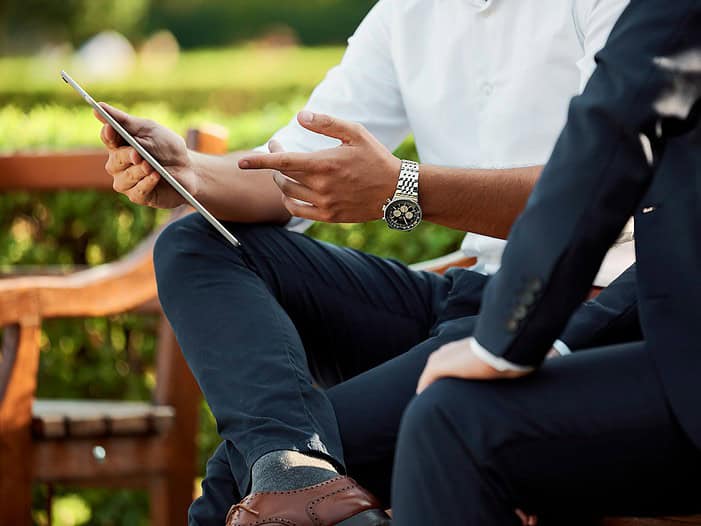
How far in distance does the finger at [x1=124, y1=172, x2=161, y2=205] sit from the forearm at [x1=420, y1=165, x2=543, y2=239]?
1.68ft

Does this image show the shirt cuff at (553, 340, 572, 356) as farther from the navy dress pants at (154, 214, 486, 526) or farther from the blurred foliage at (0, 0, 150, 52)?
the blurred foliage at (0, 0, 150, 52)

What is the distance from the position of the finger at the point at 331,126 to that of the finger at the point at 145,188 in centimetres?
37

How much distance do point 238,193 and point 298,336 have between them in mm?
379

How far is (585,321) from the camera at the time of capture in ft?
5.69

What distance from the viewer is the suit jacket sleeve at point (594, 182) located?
1188 millimetres

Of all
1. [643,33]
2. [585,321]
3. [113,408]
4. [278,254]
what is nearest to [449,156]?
[278,254]

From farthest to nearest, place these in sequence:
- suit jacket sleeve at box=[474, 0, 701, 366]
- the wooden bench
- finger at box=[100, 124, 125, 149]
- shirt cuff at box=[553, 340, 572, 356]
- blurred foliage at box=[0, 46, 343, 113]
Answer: blurred foliage at box=[0, 46, 343, 113]
the wooden bench
finger at box=[100, 124, 125, 149]
shirt cuff at box=[553, 340, 572, 356]
suit jacket sleeve at box=[474, 0, 701, 366]

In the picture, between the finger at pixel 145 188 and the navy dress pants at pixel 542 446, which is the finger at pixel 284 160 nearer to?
the finger at pixel 145 188

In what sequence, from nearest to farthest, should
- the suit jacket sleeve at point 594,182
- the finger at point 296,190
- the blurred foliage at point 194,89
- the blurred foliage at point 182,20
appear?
the suit jacket sleeve at point 594,182 → the finger at point 296,190 → the blurred foliage at point 194,89 → the blurred foliage at point 182,20

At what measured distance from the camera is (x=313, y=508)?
1517 mm

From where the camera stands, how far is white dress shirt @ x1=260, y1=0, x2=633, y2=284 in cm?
203

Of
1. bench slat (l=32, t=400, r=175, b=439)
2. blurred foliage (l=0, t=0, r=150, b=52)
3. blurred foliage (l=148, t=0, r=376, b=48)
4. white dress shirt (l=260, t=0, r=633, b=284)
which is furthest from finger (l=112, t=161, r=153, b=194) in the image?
blurred foliage (l=0, t=0, r=150, b=52)

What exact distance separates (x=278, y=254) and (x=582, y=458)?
0.93 meters

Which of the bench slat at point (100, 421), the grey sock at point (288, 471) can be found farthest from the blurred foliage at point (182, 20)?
the grey sock at point (288, 471)
